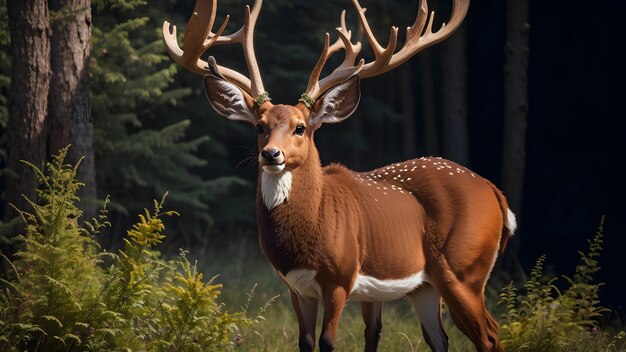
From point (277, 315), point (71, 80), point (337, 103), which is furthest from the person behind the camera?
point (277, 315)

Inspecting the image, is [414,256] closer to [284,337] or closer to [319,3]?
[284,337]

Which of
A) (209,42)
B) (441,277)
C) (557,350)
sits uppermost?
(209,42)

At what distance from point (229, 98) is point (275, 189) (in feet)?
2.80

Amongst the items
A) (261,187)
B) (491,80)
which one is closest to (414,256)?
(261,187)

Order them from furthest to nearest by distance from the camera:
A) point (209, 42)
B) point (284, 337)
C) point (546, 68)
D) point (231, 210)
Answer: point (231, 210) < point (546, 68) < point (284, 337) < point (209, 42)

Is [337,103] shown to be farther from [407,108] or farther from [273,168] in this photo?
[407,108]

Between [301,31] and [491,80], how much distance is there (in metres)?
4.67

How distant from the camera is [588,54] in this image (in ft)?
36.7

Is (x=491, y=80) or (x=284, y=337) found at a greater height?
(x=491, y=80)

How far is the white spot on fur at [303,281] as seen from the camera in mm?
6051

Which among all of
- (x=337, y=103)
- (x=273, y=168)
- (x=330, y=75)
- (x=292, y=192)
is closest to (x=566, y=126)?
(x=330, y=75)

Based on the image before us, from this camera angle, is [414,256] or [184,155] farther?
[184,155]

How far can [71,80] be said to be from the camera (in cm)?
805

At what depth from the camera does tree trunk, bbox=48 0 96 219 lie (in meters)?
7.99
